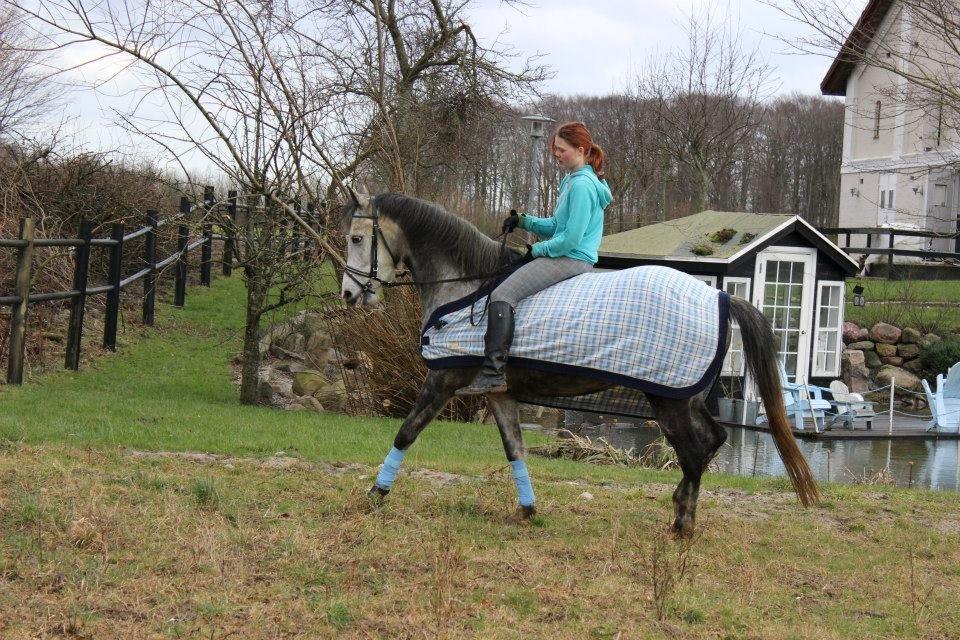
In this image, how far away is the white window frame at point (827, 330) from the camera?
62.7ft

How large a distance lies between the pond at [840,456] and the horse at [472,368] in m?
5.13

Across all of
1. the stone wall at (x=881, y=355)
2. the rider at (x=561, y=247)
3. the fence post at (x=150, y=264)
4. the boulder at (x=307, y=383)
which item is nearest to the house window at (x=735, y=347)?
the stone wall at (x=881, y=355)

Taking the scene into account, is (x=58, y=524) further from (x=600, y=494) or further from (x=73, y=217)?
(x=73, y=217)

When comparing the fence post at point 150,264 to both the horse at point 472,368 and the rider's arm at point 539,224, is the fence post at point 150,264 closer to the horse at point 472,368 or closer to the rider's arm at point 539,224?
the horse at point 472,368

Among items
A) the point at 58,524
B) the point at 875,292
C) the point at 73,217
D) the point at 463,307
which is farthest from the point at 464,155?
the point at 58,524

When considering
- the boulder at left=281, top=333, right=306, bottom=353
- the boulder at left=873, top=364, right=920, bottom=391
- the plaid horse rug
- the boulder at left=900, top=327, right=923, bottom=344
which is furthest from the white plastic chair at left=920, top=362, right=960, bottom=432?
the plaid horse rug

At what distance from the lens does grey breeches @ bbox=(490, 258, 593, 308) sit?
18.9 feet

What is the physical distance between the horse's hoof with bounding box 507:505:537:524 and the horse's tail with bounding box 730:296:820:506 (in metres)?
1.46

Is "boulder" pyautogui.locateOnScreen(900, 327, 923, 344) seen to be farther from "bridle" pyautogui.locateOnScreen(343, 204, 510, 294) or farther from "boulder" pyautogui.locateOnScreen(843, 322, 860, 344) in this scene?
"bridle" pyautogui.locateOnScreen(343, 204, 510, 294)

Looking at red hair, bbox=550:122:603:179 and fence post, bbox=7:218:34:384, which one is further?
fence post, bbox=7:218:34:384

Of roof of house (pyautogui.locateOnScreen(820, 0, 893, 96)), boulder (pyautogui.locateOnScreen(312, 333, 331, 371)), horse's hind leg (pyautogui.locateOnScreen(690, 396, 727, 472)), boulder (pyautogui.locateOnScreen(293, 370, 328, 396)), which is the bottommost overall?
boulder (pyautogui.locateOnScreen(293, 370, 328, 396))

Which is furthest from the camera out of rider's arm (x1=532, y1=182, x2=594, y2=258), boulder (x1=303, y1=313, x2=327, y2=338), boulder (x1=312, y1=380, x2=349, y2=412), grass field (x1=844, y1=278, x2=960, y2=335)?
grass field (x1=844, y1=278, x2=960, y2=335)

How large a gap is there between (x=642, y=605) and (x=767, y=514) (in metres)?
2.78

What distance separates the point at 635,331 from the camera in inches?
219
